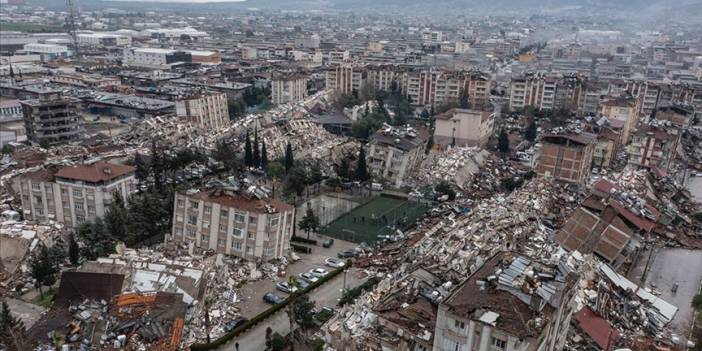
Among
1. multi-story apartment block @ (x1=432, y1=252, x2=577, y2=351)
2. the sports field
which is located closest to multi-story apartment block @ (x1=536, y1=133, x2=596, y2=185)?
the sports field

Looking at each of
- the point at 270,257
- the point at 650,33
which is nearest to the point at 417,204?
the point at 270,257

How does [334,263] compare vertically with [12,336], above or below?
below

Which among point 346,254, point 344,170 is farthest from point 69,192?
point 344,170

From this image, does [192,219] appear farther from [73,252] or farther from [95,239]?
[73,252]

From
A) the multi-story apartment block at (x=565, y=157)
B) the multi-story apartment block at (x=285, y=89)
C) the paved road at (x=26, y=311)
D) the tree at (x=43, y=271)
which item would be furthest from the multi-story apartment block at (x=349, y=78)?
the paved road at (x=26, y=311)

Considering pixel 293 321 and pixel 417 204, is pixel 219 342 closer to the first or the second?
pixel 293 321

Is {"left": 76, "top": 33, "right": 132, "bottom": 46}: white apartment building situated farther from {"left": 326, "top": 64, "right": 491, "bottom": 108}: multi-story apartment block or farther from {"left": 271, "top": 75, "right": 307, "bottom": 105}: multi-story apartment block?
{"left": 326, "top": 64, "right": 491, "bottom": 108}: multi-story apartment block
